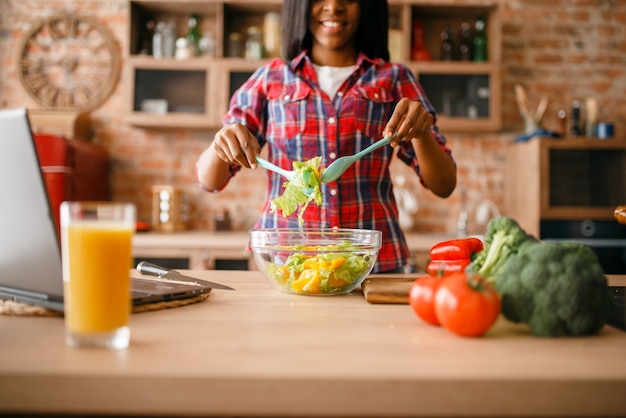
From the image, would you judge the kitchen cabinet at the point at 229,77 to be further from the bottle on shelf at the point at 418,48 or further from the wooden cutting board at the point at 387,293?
the wooden cutting board at the point at 387,293

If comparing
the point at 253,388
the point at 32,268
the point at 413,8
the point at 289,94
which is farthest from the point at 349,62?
the point at 413,8

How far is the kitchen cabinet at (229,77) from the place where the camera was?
3234 mm

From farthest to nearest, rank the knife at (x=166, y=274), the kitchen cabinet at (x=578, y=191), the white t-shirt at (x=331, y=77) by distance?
the kitchen cabinet at (x=578, y=191) → the white t-shirt at (x=331, y=77) → the knife at (x=166, y=274)

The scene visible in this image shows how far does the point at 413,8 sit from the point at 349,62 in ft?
5.70

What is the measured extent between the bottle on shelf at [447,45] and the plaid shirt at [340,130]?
1725mm

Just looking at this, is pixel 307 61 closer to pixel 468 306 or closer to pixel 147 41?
pixel 468 306

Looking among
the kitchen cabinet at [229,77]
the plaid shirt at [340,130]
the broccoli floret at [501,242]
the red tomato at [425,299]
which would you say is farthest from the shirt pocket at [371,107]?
the kitchen cabinet at [229,77]

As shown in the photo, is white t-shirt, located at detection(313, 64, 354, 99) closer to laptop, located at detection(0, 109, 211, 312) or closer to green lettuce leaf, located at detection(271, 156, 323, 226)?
green lettuce leaf, located at detection(271, 156, 323, 226)

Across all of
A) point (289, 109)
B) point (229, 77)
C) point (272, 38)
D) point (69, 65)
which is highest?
point (272, 38)

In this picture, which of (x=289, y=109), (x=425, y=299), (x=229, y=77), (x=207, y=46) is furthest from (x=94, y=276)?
(x=207, y=46)

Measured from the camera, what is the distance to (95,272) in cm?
67

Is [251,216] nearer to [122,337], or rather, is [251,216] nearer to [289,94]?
[289,94]

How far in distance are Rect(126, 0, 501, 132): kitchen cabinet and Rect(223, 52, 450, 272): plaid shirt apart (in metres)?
1.49

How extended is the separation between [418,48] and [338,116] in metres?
1.83
